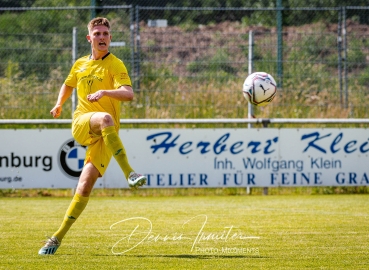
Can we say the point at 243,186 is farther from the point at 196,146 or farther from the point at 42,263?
the point at 42,263

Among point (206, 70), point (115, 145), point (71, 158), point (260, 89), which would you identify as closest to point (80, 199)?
point (115, 145)

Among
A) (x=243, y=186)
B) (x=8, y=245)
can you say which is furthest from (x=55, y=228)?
(x=243, y=186)

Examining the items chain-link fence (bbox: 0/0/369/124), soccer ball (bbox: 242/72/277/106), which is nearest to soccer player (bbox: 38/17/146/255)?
soccer ball (bbox: 242/72/277/106)

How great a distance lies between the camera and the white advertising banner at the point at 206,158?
12.6 meters

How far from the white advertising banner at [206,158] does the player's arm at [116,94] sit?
5860 mm

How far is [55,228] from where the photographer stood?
857cm

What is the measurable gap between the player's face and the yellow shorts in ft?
2.03

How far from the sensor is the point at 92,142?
23.2ft

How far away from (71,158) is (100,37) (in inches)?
231

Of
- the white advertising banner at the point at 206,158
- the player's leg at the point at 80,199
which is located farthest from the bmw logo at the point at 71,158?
the player's leg at the point at 80,199

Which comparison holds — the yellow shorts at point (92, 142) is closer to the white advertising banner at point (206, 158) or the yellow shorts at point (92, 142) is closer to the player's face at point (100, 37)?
the player's face at point (100, 37)

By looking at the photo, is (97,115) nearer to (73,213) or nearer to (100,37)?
(100,37)

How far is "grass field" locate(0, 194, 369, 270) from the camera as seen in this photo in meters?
6.30

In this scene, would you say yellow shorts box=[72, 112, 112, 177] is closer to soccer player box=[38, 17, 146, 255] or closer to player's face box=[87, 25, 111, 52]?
soccer player box=[38, 17, 146, 255]
